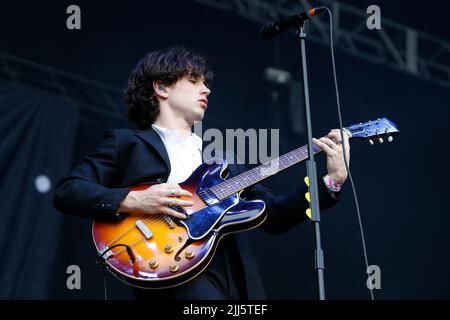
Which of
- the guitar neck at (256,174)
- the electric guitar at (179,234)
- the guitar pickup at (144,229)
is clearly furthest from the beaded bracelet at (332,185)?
the guitar pickup at (144,229)

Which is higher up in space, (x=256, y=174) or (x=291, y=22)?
(x=291, y=22)

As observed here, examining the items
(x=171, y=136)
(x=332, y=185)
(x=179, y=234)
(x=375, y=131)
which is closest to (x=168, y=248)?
(x=179, y=234)

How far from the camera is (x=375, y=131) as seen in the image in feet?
11.2

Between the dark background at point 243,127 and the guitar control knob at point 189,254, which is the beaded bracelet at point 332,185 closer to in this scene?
the guitar control knob at point 189,254

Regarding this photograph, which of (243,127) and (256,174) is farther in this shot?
(243,127)

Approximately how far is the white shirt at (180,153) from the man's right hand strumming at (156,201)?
0.18 metres

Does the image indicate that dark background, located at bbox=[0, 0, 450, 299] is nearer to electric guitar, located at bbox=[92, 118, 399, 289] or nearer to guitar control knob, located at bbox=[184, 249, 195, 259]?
electric guitar, located at bbox=[92, 118, 399, 289]

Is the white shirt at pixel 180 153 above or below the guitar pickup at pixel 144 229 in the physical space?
above

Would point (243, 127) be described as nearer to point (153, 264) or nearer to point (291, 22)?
point (291, 22)

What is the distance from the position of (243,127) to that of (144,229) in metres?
3.87

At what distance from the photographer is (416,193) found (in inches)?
277

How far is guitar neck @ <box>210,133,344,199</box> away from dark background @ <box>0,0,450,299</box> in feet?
7.30

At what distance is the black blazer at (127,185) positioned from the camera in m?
2.94

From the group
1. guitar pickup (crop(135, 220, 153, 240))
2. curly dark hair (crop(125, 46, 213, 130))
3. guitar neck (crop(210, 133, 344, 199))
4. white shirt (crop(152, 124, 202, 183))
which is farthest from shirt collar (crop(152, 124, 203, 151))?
guitar pickup (crop(135, 220, 153, 240))
